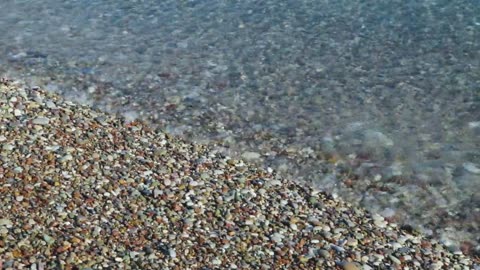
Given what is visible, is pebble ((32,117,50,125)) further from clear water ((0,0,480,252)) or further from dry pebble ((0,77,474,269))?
clear water ((0,0,480,252))

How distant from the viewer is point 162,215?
5.23 metres

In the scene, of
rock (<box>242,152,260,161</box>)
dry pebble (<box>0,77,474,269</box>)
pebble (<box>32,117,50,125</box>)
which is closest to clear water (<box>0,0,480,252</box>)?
rock (<box>242,152,260,161</box>)

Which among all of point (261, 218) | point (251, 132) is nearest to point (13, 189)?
point (261, 218)

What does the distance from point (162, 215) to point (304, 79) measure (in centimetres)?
358

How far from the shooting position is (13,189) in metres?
5.32

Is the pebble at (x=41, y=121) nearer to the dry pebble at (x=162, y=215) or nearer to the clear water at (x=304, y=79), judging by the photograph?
the dry pebble at (x=162, y=215)

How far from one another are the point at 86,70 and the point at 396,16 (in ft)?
13.7

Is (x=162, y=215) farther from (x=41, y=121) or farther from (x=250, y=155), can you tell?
(x=41, y=121)

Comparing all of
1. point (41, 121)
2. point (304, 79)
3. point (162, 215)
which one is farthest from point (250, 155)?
point (304, 79)

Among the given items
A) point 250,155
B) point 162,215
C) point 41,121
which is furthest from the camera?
point 250,155

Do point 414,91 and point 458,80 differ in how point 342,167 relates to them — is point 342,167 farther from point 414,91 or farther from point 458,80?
point 458,80

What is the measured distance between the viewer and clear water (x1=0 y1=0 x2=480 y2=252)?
21.5ft

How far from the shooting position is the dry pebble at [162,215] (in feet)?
15.7

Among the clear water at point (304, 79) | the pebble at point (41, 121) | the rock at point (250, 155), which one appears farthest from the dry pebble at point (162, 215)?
the clear water at point (304, 79)
